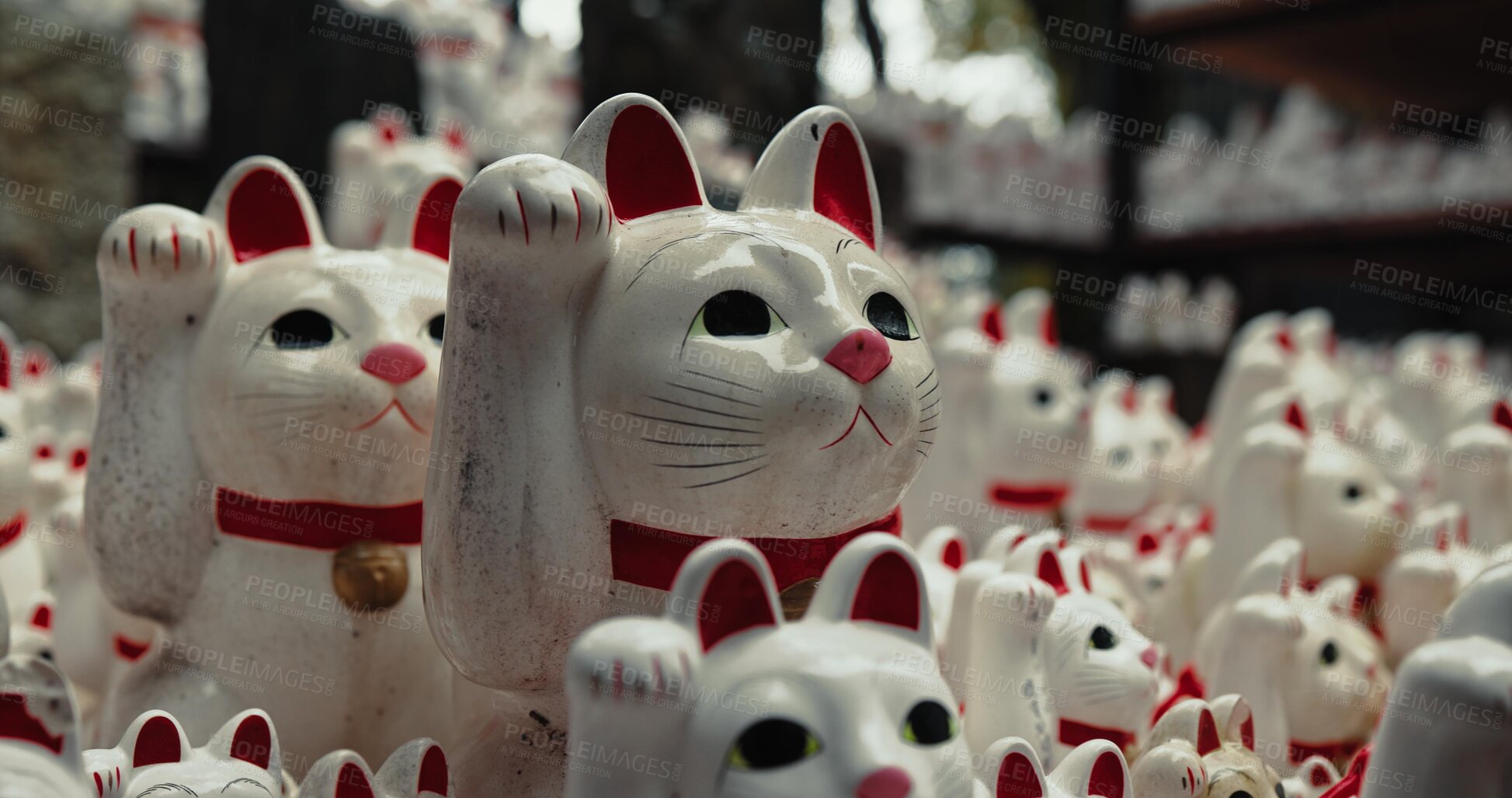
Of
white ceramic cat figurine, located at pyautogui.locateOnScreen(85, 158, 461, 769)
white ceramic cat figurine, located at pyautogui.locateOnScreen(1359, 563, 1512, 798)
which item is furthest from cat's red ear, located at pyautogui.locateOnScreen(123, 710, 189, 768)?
white ceramic cat figurine, located at pyautogui.locateOnScreen(1359, 563, 1512, 798)

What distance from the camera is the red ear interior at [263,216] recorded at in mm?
1593

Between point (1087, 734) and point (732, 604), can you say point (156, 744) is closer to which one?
point (732, 604)

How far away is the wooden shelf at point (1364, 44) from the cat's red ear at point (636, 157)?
11.5ft

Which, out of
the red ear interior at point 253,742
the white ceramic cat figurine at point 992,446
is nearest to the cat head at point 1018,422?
the white ceramic cat figurine at point 992,446

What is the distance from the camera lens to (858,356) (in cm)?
118

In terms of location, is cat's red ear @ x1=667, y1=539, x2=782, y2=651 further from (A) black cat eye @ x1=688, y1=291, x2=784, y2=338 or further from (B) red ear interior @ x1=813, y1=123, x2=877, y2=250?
(B) red ear interior @ x1=813, y1=123, x2=877, y2=250

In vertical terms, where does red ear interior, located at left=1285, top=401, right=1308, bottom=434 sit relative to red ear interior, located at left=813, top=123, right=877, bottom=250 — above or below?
below

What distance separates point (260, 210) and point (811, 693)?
1058mm

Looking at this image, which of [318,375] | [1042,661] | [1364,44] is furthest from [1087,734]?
[1364,44]

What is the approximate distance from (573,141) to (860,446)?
430mm

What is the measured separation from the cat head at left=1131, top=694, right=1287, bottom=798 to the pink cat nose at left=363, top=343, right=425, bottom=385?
891mm

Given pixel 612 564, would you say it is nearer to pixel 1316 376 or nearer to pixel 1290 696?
pixel 1290 696

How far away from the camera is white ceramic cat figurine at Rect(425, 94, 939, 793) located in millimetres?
1158

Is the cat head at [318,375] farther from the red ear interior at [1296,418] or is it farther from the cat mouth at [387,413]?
the red ear interior at [1296,418]
